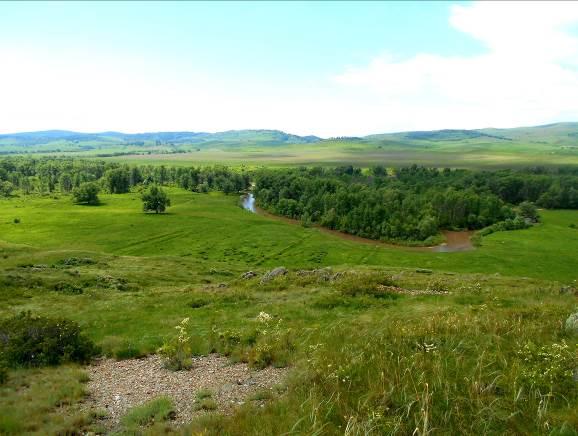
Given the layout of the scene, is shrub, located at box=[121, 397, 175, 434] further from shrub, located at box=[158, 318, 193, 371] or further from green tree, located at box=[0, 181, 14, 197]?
green tree, located at box=[0, 181, 14, 197]

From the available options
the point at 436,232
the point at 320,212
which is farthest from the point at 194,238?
the point at 436,232

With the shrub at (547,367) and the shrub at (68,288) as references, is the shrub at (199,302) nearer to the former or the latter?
the shrub at (68,288)

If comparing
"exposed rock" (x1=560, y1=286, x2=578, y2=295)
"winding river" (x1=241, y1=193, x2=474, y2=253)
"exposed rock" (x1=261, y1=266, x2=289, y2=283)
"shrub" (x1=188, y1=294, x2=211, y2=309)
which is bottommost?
"winding river" (x1=241, y1=193, x2=474, y2=253)

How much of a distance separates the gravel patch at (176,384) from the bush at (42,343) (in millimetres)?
1246

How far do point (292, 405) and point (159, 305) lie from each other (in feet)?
66.5

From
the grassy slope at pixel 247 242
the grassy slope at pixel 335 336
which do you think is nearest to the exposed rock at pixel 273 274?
the grassy slope at pixel 335 336

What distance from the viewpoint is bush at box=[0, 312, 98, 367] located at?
615 inches

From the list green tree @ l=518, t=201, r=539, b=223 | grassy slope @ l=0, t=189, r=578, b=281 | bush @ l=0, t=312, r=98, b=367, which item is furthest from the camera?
green tree @ l=518, t=201, r=539, b=223

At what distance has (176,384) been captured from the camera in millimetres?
13242

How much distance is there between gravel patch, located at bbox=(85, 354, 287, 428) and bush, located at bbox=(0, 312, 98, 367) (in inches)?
49.1

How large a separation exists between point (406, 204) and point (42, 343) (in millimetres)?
139963

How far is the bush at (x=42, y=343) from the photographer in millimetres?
15609

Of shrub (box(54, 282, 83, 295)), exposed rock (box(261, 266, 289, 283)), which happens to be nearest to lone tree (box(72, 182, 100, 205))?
shrub (box(54, 282, 83, 295))

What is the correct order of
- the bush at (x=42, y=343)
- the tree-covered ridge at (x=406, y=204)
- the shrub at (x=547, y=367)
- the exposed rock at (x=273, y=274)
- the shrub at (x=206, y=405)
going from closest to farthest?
the shrub at (x=547, y=367) < the shrub at (x=206, y=405) < the bush at (x=42, y=343) < the exposed rock at (x=273, y=274) < the tree-covered ridge at (x=406, y=204)
